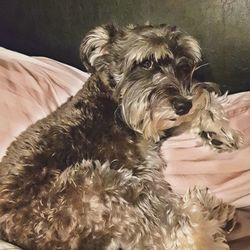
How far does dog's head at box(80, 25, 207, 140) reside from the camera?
1.79m

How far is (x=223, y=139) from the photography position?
192 centimetres

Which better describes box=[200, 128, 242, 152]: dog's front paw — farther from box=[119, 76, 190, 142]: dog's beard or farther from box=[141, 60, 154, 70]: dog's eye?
box=[141, 60, 154, 70]: dog's eye

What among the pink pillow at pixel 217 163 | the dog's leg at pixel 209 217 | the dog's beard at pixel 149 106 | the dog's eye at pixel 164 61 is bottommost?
the dog's leg at pixel 209 217

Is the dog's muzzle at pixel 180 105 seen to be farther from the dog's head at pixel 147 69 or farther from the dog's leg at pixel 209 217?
the dog's leg at pixel 209 217

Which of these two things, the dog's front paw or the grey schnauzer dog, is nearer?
the grey schnauzer dog

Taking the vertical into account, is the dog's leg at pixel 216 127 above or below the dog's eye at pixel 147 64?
below

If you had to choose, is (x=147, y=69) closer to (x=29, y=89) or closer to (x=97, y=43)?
(x=97, y=43)

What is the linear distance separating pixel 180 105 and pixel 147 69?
0.16 m

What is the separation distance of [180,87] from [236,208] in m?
0.38

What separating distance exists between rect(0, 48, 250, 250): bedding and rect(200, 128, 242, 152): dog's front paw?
18 millimetres

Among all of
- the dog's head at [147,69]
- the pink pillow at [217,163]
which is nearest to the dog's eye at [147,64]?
the dog's head at [147,69]

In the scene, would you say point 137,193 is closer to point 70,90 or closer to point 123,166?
point 123,166

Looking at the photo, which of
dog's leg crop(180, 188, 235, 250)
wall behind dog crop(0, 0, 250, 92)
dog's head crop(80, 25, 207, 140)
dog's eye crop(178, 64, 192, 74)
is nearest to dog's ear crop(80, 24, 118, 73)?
dog's head crop(80, 25, 207, 140)

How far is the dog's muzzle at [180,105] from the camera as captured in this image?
176 cm
